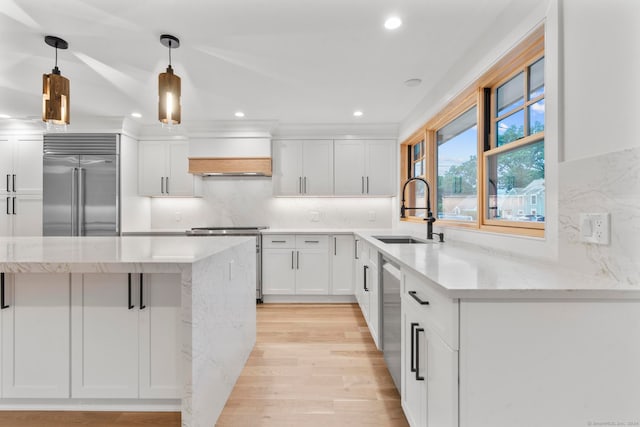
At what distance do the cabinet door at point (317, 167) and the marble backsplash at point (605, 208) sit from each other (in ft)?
10.3

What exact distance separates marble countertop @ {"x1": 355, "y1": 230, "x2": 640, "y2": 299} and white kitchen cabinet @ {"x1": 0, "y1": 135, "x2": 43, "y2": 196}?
16.3 ft

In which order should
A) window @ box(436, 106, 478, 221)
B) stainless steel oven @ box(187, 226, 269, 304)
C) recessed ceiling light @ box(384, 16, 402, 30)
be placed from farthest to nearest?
stainless steel oven @ box(187, 226, 269, 304) → window @ box(436, 106, 478, 221) → recessed ceiling light @ box(384, 16, 402, 30)

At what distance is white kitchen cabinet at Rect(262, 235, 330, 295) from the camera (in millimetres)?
3957

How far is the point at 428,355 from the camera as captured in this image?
1250 mm

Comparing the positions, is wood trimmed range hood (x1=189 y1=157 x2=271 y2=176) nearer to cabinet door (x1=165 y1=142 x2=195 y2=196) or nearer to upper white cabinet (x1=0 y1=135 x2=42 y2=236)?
cabinet door (x1=165 y1=142 x2=195 y2=196)

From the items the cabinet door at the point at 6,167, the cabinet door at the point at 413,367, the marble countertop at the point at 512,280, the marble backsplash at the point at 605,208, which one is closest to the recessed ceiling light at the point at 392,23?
the marble backsplash at the point at 605,208

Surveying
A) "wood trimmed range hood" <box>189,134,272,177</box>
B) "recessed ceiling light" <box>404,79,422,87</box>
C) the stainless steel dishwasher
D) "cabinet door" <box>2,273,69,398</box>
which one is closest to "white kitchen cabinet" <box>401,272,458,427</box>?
the stainless steel dishwasher

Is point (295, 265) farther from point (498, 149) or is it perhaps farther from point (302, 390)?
point (498, 149)

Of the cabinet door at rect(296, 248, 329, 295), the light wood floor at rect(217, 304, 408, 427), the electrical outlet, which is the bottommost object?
the light wood floor at rect(217, 304, 408, 427)

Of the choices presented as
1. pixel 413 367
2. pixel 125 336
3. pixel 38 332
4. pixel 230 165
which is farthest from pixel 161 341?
pixel 230 165

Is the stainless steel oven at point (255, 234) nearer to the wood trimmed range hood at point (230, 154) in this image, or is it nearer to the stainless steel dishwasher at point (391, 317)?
the wood trimmed range hood at point (230, 154)

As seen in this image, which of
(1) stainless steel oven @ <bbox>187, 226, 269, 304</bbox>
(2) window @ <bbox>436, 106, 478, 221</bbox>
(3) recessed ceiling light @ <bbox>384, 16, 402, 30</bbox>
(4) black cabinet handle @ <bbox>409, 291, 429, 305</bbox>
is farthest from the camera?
(1) stainless steel oven @ <bbox>187, 226, 269, 304</bbox>

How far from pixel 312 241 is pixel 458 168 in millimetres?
1944

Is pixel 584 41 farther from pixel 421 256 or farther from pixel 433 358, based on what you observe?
pixel 433 358
